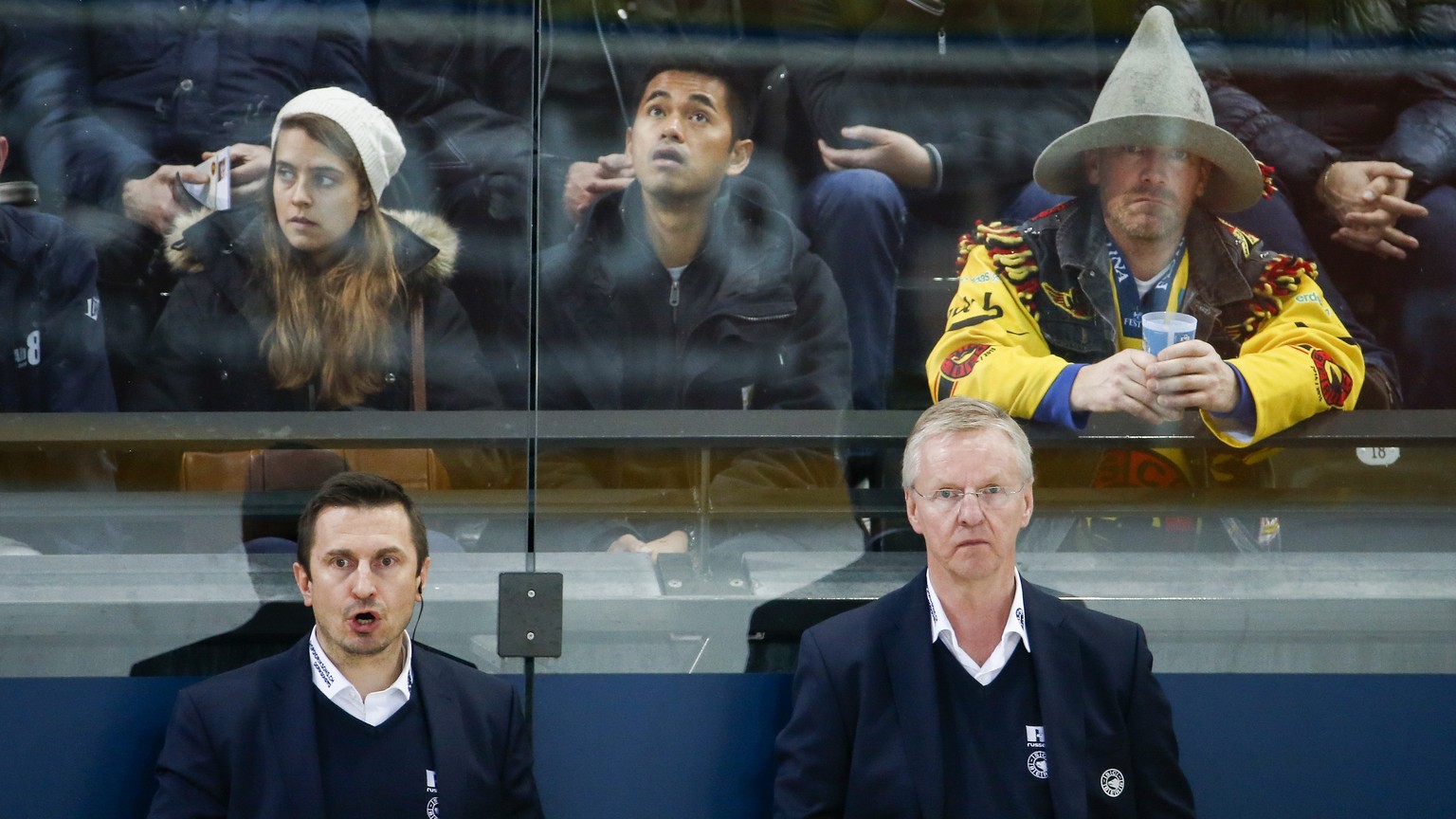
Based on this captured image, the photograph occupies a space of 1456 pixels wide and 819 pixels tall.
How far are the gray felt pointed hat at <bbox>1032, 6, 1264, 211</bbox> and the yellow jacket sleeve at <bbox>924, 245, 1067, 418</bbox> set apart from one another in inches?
9.3

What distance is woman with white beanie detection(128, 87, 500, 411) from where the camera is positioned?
114 inches

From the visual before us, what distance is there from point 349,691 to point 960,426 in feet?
3.70

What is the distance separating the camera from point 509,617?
9.53 ft

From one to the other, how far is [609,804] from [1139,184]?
156 cm

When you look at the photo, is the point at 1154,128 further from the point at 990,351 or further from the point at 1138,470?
the point at 1138,470

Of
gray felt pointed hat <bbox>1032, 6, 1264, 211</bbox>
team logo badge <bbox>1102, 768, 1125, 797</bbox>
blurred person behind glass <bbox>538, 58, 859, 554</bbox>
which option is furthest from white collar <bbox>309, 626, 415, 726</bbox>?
gray felt pointed hat <bbox>1032, 6, 1264, 211</bbox>

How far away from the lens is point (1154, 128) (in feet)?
10.00

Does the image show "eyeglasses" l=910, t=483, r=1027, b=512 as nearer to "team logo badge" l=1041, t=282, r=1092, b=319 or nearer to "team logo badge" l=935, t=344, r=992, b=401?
"team logo badge" l=935, t=344, r=992, b=401

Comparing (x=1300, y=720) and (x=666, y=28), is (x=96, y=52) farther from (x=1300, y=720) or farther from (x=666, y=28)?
(x=1300, y=720)

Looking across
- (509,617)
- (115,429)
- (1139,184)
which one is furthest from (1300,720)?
(115,429)

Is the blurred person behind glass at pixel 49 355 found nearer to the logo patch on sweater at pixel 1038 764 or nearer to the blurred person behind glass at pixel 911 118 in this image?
the blurred person behind glass at pixel 911 118

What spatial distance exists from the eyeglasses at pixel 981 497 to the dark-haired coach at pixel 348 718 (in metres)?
0.86

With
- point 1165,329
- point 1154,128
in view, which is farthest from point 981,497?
point 1154,128

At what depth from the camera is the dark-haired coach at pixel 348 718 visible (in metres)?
2.58
